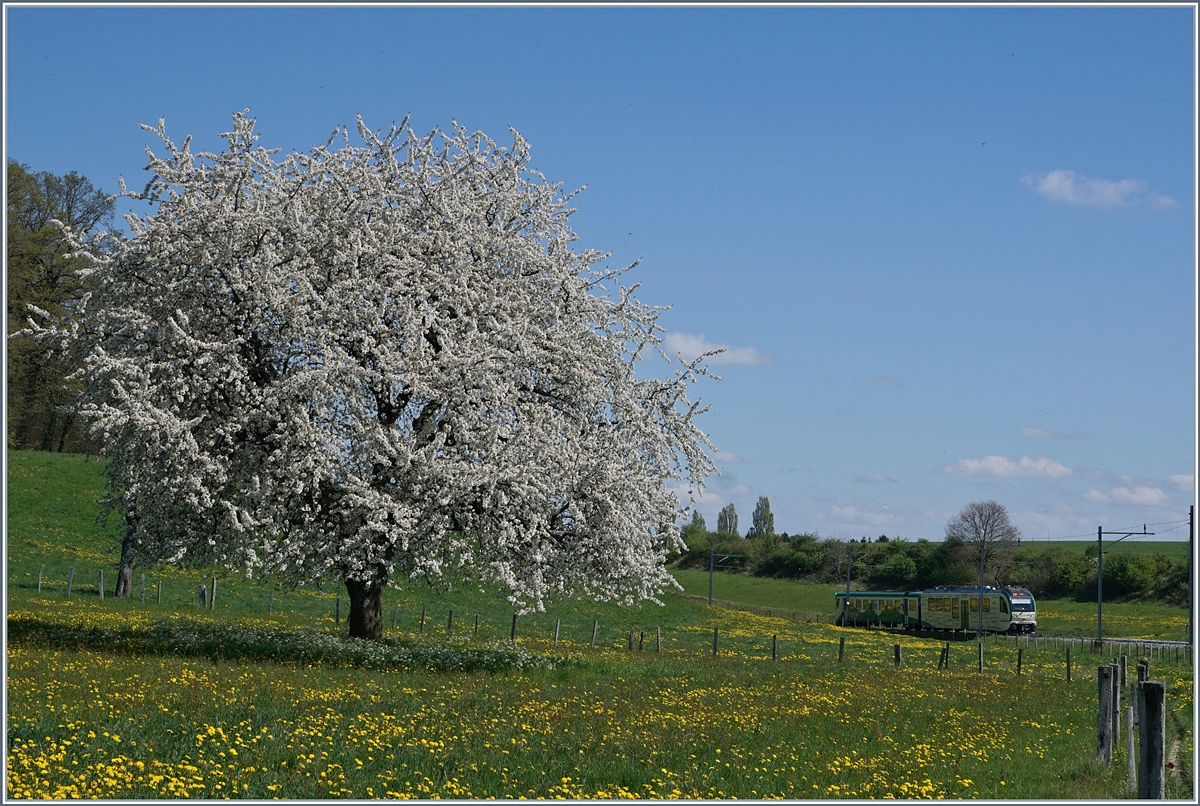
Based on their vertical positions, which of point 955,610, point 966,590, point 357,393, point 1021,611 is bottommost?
point 955,610

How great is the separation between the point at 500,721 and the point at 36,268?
2109 inches

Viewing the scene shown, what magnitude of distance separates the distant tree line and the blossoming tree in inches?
2963

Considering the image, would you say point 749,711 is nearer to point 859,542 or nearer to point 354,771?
point 354,771

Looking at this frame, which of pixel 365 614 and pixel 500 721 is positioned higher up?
pixel 365 614

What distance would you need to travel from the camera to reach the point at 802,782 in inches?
552

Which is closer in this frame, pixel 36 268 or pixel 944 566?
pixel 36 268

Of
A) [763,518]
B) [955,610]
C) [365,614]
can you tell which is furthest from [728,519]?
[365,614]

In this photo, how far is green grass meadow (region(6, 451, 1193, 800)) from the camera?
1265 centimetres

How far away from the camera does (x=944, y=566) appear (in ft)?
378

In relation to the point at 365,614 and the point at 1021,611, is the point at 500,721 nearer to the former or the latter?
the point at 365,614

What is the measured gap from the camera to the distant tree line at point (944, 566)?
106m

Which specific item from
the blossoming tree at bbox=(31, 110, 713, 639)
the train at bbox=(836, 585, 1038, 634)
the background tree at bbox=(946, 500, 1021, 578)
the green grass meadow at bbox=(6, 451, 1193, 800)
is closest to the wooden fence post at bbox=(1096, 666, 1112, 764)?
the green grass meadow at bbox=(6, 451, 1193, 800)

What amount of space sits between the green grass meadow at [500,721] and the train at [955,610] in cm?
3801

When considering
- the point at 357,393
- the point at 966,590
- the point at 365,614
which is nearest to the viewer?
the point at 357,393
